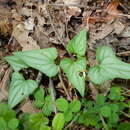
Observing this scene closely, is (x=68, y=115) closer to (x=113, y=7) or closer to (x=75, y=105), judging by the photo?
(x=75, y=105)

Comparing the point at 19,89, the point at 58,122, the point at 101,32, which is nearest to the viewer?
the point at 58,122

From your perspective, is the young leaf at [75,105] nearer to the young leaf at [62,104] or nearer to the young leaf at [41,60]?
the young leaf at [62,104]

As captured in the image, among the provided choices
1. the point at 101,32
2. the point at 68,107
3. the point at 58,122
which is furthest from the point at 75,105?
the point at 101,32

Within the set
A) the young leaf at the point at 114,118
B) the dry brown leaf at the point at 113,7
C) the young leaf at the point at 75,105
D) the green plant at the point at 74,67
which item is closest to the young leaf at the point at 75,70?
the green plant at the point at 74,67

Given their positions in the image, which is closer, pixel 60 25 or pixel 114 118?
pixel 114 118

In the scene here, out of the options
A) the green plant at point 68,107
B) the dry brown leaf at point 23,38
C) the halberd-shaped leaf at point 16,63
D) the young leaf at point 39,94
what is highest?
the dry brown leaf at point 23,38

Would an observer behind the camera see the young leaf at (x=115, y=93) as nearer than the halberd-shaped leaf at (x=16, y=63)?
Yes

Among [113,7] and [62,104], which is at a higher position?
[113,7]
